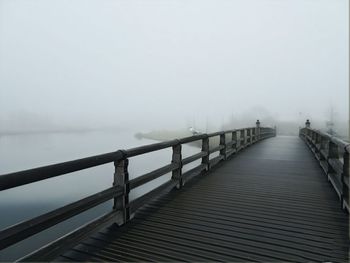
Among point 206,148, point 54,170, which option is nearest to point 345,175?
point 206,148

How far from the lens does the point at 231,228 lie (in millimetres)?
4305

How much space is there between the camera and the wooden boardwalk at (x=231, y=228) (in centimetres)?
Result: 347

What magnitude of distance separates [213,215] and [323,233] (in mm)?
1639

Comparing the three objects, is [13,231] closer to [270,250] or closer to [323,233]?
[270,250]

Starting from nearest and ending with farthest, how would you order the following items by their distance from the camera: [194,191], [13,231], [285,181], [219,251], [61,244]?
[13,231] → [61,244] → [219,251] → [194,191] → [285,181]

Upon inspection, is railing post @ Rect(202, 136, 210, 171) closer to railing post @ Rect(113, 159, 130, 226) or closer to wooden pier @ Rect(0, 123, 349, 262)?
wooden pier @ Rect(0, 123, 349, 262)

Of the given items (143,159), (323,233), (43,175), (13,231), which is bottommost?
(143,159)

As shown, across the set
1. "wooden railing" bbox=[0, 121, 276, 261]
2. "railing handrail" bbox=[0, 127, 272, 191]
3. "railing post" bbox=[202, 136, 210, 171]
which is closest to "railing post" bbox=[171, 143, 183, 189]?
"wooden railing" bbox=[0, 121, 276, 261]

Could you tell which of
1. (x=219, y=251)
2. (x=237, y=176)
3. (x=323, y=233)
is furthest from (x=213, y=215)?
(x=237, y=176)

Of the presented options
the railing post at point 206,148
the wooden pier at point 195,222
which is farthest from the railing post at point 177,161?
the railing post at point 206,148

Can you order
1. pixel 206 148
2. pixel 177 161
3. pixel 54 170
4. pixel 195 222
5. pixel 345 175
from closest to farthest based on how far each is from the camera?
pixel 54 170
pixel 195 222
pixel 345 175
pixel 177 161
pixel 206 148

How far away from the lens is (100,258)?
3.35 metres

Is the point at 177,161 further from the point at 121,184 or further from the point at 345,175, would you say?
the point at 345,175

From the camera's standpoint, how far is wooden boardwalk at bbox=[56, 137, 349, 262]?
3.47 m
